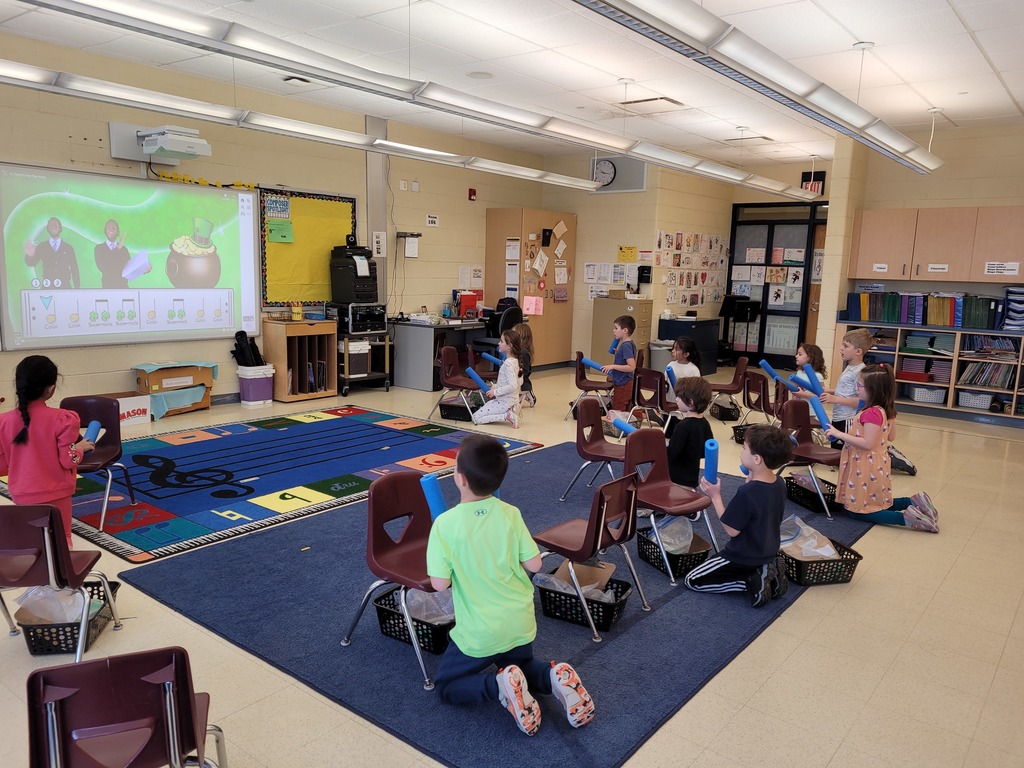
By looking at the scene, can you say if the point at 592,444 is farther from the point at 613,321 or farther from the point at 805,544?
the point at 613,321

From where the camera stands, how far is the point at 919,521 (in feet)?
14.8

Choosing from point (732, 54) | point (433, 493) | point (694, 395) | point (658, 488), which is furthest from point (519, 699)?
point (732, 54)

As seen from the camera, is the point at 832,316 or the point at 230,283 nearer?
the point at 230,283

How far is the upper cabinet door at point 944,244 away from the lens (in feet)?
25.8

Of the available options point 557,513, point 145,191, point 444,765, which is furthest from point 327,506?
point 145,191

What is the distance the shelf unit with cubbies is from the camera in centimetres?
771

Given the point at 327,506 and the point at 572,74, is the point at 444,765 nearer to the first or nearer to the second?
the point at 327,506

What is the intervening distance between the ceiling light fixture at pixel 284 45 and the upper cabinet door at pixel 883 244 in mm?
4656

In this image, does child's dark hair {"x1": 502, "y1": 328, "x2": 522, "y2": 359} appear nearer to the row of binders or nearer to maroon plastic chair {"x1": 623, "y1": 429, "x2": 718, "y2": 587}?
maroon plastic chair {"x1": 623, "y1": 429, "x2": 718, "y2": 587}

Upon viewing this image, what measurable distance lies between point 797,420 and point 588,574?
2.44 meters

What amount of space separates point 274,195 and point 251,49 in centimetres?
402

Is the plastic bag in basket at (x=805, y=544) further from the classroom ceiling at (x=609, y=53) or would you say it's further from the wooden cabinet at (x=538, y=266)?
the wooden cabinet at (x=538, y=266)

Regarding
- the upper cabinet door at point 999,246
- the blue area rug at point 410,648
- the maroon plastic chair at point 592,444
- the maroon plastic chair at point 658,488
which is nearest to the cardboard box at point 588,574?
the blue area rug at point 410,648

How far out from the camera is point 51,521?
263cm
